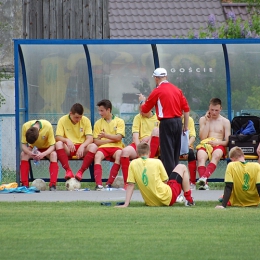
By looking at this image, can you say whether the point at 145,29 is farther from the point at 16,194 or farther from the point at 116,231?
the point at 116,231

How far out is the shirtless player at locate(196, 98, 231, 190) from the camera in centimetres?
1542

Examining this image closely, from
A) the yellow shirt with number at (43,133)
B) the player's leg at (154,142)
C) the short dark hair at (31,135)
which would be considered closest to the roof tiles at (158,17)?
the yellow shirt with number at (43,133)

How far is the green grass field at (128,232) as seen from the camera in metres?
8.02

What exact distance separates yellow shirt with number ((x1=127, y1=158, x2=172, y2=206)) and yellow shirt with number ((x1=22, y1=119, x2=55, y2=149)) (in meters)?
4.01

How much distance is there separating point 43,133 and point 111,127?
135 centimetres

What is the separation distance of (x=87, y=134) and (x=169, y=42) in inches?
88.8

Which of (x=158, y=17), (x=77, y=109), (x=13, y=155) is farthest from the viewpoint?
(x=158, y=17)

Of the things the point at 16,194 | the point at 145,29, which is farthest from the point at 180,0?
the point at 16,194

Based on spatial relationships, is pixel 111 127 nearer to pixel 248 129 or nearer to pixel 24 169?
pixel 24 169

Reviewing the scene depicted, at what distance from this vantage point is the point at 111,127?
16156 mm

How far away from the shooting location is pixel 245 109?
1688cm

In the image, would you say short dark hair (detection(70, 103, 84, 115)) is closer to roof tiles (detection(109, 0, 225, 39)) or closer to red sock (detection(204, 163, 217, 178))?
red sock (detection(204, 163, 217, 178))

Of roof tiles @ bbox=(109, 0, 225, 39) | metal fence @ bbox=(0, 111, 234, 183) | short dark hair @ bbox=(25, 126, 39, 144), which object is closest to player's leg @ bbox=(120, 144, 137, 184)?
metal fence @ bbox=(0, 111, 234, 183)

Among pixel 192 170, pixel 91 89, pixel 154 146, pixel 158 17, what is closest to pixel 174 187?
pixel 154 146
